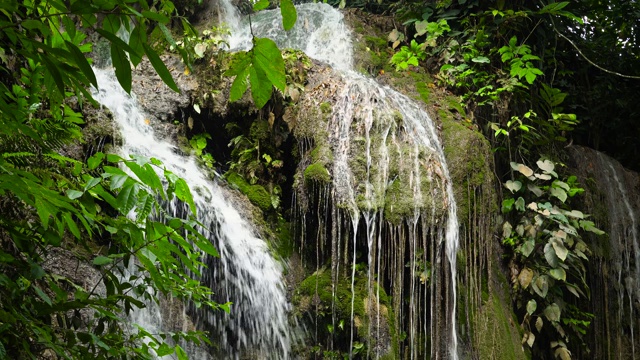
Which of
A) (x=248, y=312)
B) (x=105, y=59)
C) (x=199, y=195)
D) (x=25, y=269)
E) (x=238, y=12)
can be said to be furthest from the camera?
(x=238, y=12)

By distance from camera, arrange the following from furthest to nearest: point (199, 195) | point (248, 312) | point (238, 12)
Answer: point (238, 12), point (199, 195), point (248, 312)

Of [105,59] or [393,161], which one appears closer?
[393,161]

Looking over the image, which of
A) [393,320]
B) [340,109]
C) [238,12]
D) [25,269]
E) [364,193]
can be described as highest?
[238,12]

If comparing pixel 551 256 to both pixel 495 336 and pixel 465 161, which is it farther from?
pixel 465 161

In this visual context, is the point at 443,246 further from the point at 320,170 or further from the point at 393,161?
the point at 320,170

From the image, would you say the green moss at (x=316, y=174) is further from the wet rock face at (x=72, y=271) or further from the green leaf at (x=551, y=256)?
the green leaf at (x=551, y=256)

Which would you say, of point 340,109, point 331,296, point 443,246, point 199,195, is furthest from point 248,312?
point 340,109

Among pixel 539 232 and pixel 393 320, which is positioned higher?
pixel 539 232

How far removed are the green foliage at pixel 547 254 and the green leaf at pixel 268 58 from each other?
538 cm

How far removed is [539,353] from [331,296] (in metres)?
2.57

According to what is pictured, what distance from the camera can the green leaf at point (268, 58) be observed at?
116cm

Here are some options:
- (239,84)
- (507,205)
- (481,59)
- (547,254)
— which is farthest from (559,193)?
(239,84)

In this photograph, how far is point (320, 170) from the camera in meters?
5.24

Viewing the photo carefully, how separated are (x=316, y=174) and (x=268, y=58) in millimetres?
4063
